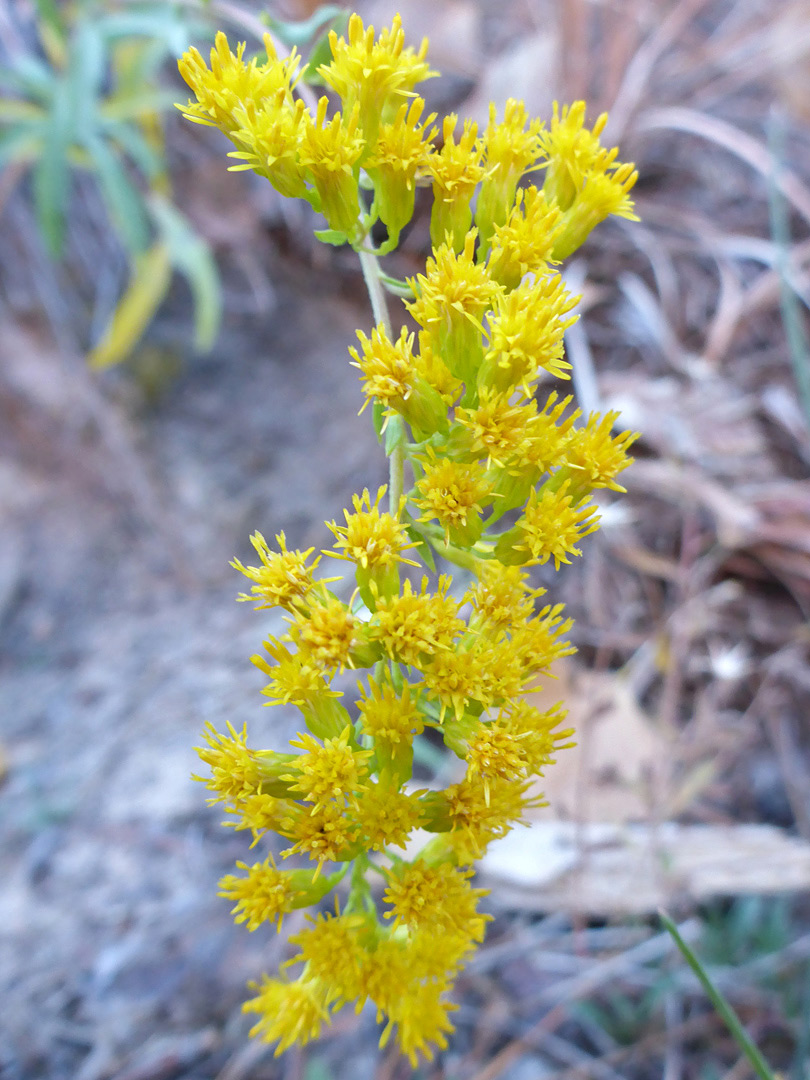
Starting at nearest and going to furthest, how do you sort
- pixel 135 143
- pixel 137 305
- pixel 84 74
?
pixel 84 74, pixel 135 143, pixel 137 305

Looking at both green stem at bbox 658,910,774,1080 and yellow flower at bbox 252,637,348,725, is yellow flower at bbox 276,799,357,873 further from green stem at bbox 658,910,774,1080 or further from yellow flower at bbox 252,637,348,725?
green stem at bbox 658,910,774,1080

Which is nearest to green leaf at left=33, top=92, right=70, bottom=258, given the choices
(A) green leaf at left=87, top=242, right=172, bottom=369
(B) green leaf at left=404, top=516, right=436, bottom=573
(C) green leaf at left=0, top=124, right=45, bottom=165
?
(C) green leaf at left=0, top=124, right=45, bottom=165

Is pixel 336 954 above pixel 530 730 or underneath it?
underneath

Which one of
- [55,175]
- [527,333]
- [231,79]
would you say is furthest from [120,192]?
[527,333]

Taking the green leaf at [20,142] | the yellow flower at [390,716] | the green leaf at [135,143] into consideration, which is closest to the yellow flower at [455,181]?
the yellow flower at [390,716]

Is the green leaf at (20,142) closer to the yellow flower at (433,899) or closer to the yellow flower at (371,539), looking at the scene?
the yellow flower at (371,539)

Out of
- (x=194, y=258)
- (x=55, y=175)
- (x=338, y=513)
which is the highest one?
(x=55, y=175)

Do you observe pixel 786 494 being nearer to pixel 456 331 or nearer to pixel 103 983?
pixel 456 331

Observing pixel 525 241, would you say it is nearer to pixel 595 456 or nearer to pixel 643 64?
pixel 595 456

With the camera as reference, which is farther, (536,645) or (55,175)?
(55,175)
